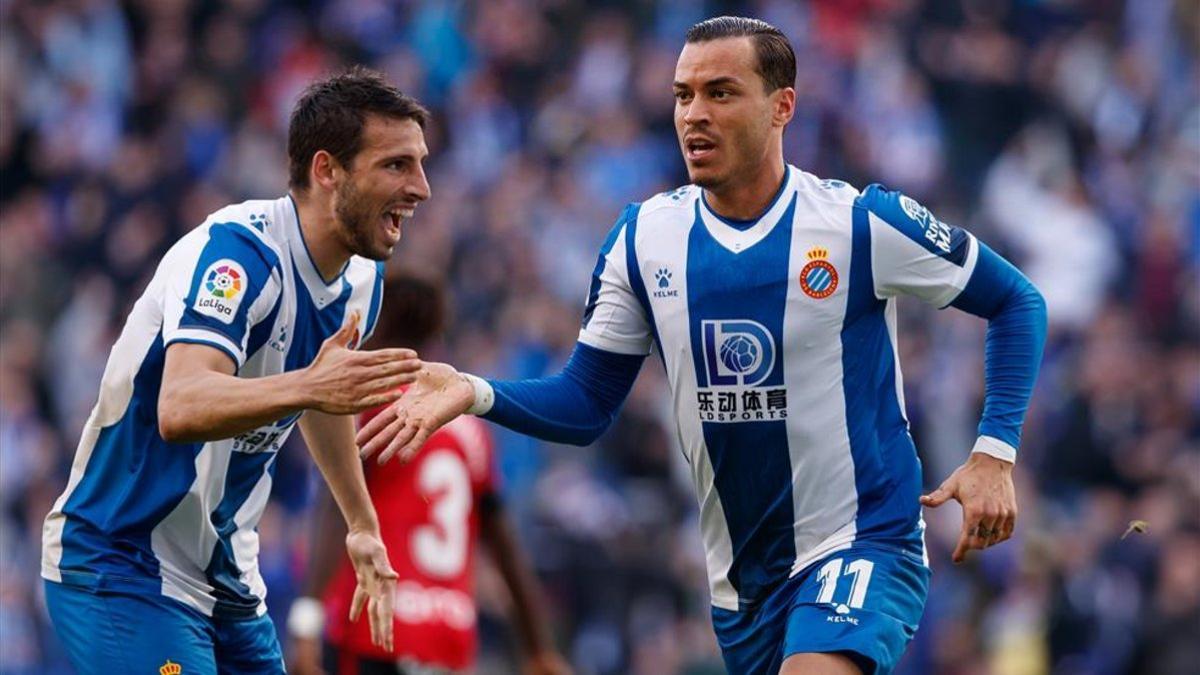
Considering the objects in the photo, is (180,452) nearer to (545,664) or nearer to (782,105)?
(782,105)

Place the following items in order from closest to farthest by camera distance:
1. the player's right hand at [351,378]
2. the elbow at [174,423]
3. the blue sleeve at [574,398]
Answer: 1. the player's right hand at [351,378]
2. the elbow at [174,423]
3. the blue sleeve at [574,398]

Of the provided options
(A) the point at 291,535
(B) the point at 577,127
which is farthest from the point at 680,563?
(B) the point at 577,127

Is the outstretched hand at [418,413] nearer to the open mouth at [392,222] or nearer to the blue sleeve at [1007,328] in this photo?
the open mouth at [392,222]

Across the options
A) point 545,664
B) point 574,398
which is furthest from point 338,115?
point 545,664

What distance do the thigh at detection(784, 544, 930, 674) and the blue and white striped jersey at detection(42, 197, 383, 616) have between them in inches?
71.6

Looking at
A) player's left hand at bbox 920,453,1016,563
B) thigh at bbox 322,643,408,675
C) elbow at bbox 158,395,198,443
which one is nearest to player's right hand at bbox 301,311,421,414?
elbow at bbox 158,395,198,443

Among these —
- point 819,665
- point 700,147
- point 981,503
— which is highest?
point 700,147

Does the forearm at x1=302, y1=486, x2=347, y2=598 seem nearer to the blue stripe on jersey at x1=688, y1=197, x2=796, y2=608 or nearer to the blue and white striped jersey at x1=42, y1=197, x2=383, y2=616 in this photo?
the blue and white striped jersey at x1=42, y1=197, x2=383, y2=616

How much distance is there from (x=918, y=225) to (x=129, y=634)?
2876mm

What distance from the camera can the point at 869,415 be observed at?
736cm

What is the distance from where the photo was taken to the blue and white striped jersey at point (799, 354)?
7285 millimetres

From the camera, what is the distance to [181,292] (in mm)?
6863

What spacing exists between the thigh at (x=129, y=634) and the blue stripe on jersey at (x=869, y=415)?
2219 mm

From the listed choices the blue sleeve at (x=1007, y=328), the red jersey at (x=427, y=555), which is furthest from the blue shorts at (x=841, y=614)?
the red jersey at (x=427, y=555)
